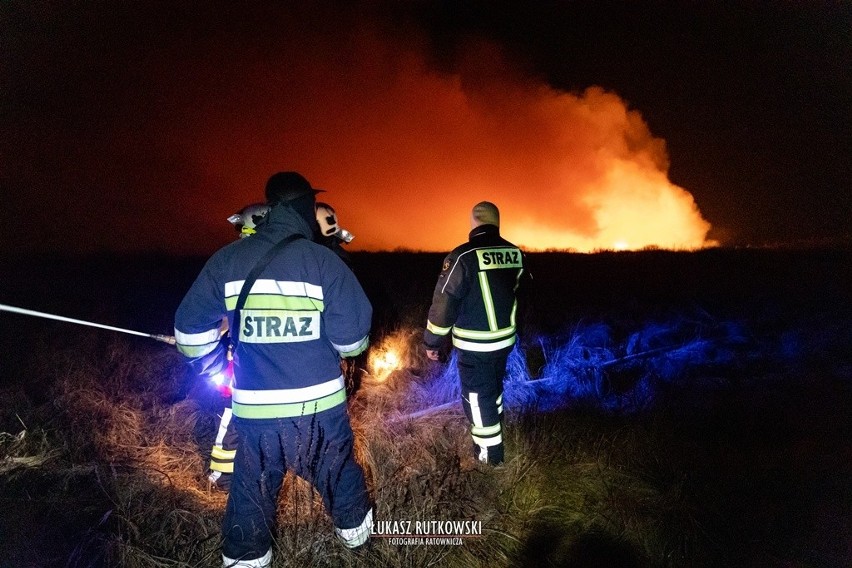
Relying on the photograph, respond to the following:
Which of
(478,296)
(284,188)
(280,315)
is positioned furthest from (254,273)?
(478,296)

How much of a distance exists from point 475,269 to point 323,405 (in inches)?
63.8

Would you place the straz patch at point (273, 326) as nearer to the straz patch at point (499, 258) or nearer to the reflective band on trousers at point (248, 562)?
the reflective band on trousers at point (248, 562)

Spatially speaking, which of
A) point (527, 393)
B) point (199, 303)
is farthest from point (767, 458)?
point (199, 303)

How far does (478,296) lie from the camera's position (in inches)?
125

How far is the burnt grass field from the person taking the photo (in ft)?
8.25

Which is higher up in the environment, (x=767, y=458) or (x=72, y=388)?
(x=72, y=388)

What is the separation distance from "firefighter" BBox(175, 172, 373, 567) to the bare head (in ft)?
5.20

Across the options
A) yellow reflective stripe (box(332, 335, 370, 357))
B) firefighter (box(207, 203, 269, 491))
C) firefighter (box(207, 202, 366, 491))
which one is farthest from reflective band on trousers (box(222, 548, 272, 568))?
yellow reflective stripe (box(332, 335, 370, 357))

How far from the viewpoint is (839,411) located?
14.3 ft

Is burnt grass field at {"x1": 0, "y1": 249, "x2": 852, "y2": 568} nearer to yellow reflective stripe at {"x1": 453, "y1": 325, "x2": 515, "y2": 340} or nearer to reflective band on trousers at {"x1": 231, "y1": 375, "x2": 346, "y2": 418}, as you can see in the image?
reflective band on trousers at {"x1": 231, "y1": 375, "x2": 346, "y2": 418}

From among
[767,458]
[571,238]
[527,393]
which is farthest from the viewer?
[571,238]

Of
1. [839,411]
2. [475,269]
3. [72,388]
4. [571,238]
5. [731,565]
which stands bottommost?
[731,565]

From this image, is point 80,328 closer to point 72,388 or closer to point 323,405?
point 72,388

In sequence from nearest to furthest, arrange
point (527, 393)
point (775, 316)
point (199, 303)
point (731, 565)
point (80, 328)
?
point (199, 303), point (731, 565), point (527, 393), point (80, 328), point (775, 316)
